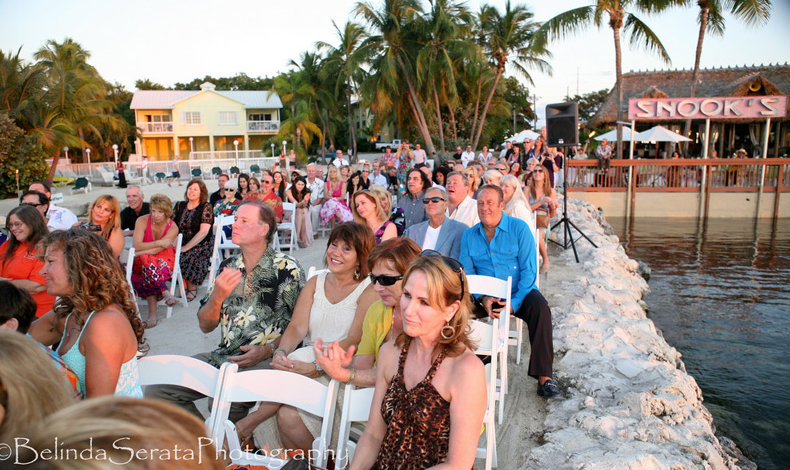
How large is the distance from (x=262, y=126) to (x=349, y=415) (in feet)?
160

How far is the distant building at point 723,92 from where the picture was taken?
89.7 feet

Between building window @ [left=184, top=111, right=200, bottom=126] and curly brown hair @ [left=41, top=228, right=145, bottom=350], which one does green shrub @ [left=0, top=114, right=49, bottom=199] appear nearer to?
curly brown hair @ [left=41, top=228, right=145, bottom=350]

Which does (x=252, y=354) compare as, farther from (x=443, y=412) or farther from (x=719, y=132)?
(x=719, y=132)

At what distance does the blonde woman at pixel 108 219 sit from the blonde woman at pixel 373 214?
2.46 meters

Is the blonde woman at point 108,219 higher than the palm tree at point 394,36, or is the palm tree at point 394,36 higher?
the palm tree at point 394,36

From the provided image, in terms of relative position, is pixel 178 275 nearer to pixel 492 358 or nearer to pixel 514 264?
pixel 514 264

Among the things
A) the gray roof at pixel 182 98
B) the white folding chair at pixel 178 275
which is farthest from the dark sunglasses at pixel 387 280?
the gray roof at pixel 182 98

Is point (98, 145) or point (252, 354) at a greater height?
point (98, 145)

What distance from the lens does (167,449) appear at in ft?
2.88

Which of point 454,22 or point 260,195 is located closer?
point 260,195

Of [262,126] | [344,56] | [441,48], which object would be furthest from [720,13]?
[262,126]

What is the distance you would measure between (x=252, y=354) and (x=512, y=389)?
2159mm

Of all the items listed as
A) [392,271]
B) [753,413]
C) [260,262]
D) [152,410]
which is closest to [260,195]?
[260,262]

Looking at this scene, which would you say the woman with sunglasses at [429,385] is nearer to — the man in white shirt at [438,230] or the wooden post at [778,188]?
the man in white shirt at [438,230]
